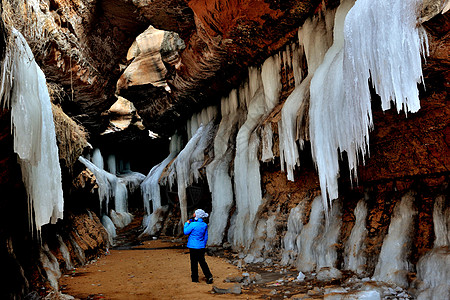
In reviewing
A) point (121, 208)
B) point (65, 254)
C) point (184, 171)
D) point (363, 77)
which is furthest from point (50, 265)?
point (121, 208)

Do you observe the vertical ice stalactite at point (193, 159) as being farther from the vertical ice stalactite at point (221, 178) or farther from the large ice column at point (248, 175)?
the large ice column at point (248, 175)

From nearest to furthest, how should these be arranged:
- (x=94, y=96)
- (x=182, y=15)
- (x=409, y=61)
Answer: (x=409, y=61)
(x=182, y=15)
(x=94, y=96)

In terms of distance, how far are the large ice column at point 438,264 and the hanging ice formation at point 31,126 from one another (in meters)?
4.99

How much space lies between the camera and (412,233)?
510cm

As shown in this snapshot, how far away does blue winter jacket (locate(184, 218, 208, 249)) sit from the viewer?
247 inches

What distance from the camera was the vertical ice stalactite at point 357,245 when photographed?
5621 mm

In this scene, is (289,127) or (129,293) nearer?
(129,293)

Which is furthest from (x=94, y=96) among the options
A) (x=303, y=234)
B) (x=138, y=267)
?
(x=303, y=234)

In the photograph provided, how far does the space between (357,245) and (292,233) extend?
6.67 ft

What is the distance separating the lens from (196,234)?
20.7 feet

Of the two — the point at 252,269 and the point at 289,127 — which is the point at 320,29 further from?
the point at 252,269

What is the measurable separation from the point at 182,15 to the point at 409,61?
7.10 meters

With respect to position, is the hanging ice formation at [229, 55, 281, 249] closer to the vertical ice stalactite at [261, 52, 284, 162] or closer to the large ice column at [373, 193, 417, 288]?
the vertical ice stalactite at [261, 52, 284, 162]

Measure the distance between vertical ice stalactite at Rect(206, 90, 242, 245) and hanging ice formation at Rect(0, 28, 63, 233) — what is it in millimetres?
6273
